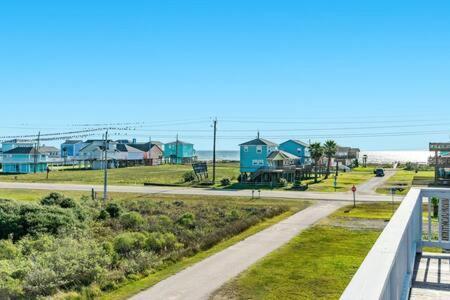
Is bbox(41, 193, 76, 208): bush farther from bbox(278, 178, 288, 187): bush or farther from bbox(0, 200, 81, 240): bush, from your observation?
bbox(278, 178, 288, 187): bush

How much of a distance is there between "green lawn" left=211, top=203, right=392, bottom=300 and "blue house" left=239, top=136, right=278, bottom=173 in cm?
3362

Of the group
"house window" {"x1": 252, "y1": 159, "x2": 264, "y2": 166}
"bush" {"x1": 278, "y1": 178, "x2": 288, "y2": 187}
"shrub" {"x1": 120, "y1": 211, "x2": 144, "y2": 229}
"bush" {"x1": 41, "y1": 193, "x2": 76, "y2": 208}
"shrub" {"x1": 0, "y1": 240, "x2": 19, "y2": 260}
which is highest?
"house window" {"x1": 252, "y1": 159, "x2": 264, "y2": 166}

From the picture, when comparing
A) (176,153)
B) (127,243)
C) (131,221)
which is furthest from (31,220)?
(176,153)

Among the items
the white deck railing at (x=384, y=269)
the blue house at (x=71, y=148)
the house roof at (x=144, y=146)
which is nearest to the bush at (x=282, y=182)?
the white deck railing at (x=384, y=269)

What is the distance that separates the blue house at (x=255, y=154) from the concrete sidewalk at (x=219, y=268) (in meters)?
33.3

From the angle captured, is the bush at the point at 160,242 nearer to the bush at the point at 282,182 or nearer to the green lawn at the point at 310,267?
the green lawn at the point at 310,267

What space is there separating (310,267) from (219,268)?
3315 mm

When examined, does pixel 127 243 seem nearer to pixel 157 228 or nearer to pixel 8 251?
pixel 8 251

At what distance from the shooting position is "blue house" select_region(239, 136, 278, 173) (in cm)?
6091

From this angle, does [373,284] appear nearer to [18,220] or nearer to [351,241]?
[351,241]

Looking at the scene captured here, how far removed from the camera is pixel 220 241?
2328 cm

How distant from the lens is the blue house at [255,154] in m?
60.9

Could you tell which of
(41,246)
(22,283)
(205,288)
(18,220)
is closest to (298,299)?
(205,288)

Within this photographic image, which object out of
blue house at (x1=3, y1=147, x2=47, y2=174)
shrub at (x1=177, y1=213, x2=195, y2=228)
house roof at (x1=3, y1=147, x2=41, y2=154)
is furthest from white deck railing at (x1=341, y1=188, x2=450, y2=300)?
house roof at (x1=3, y1=147, x2=41, y2=154)
